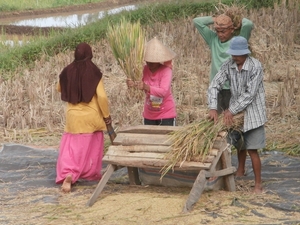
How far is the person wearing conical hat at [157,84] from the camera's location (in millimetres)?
6070

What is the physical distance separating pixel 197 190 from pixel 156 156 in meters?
0.44

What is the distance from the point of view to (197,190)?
17.4 ft

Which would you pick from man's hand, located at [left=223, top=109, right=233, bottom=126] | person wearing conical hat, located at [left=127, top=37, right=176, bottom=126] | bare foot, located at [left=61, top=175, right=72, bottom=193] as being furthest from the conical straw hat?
bare foot, located at [left=61, top=175, right=72, bottom=193]

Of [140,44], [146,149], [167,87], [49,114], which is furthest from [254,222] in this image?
[49,114]

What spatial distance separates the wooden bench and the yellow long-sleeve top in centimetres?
40

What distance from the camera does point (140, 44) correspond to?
20.7 ft

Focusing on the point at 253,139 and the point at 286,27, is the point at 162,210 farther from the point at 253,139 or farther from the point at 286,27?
the point at 286,27

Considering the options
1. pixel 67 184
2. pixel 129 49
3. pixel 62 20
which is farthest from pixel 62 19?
pixel 67 184

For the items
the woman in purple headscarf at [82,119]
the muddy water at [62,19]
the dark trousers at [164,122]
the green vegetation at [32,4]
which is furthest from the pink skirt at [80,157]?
the green vegetation at [32,4]

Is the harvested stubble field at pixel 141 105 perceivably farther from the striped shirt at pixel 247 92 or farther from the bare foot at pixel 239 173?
the striped shirt at pixel 247 92

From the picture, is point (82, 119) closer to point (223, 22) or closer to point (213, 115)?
point (213, 115)

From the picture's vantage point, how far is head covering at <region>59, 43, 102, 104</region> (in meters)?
6.11

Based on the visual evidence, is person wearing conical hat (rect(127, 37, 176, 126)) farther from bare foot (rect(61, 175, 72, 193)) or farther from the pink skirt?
bare foot (rect(61, 175, 72, 193))

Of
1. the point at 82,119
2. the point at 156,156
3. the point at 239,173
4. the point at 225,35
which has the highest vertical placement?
the point at 225,35
